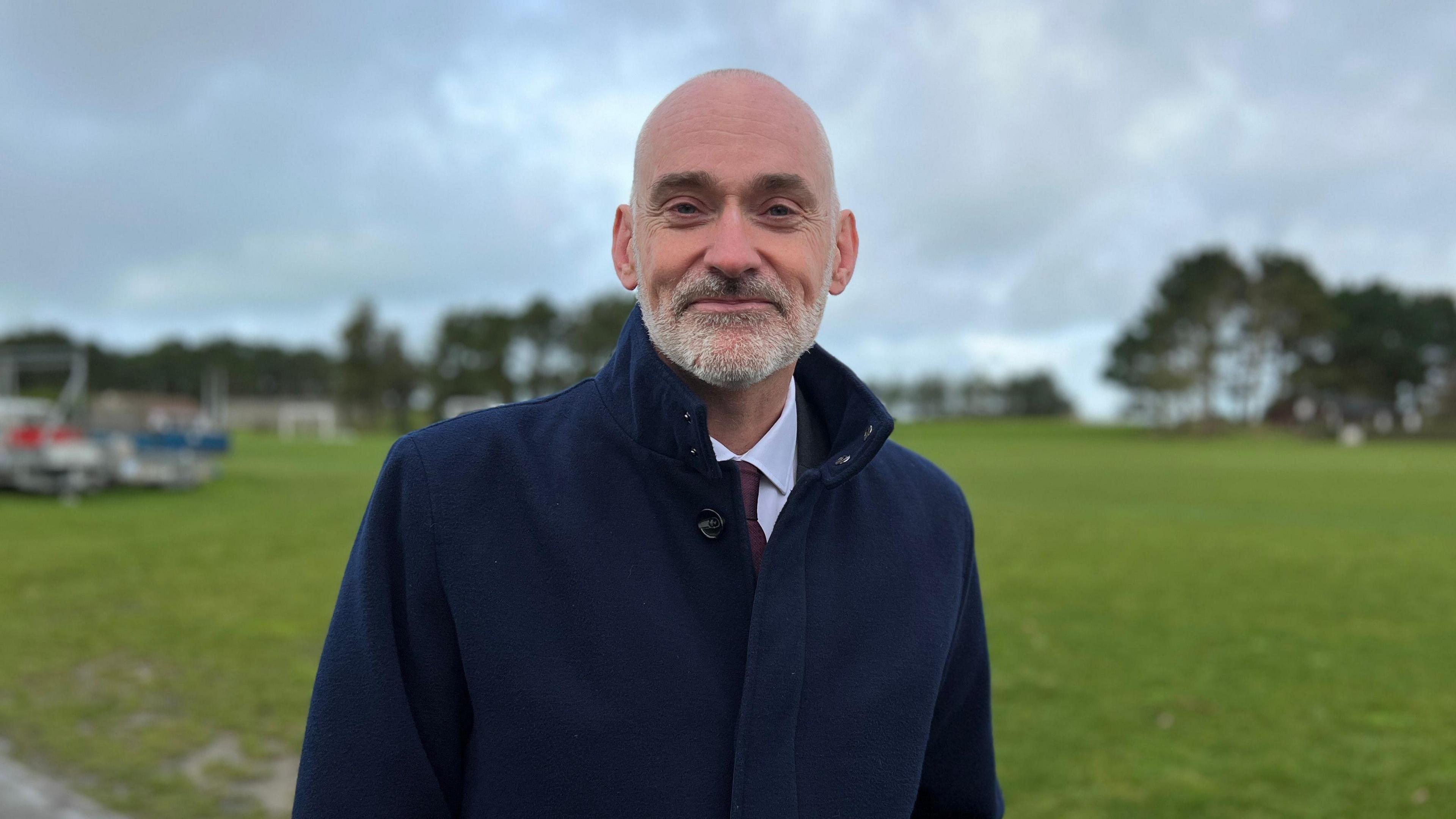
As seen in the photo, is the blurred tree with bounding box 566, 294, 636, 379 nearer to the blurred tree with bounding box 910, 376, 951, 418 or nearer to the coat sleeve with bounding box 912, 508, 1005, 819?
the blurred tree with bounding box 910, 376, 951, 418

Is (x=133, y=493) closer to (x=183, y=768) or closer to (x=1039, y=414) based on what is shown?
(x=183, y=768)

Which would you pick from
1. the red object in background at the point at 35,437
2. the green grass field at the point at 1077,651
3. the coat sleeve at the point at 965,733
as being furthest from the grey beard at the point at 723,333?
the red object in background at the point at 35,437

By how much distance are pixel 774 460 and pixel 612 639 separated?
1.52 feet

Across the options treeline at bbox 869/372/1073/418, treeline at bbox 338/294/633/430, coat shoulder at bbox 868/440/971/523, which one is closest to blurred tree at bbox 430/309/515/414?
treeline at bbox 338/294/633/430

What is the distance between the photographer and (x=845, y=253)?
81.4 inches

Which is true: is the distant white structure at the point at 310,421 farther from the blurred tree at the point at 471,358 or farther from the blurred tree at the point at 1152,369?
the blurred tree at the point at 1152,369

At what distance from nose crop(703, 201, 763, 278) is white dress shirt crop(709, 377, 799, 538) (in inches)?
11.8

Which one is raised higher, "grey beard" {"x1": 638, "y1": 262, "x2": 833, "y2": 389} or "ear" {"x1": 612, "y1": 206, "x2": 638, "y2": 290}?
"ear" {"x1": 612, "y1": 206, "x2": 638, "y2": 290}

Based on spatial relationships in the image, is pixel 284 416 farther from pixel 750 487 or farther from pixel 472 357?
pixel 750 487

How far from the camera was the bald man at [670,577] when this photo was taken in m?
1.63

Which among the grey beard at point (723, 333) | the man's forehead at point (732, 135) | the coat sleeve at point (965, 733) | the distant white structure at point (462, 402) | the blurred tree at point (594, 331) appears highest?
the blurred tree at point (594, 331)

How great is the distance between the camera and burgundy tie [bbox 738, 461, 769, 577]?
1.78 meters

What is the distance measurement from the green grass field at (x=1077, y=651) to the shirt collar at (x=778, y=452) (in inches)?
156

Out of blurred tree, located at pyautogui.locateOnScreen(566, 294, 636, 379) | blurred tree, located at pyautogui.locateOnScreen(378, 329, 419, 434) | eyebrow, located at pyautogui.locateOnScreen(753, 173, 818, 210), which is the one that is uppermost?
blurred tree, located at pyautogui.locateOnScreen(566, 294, 636, 379)
